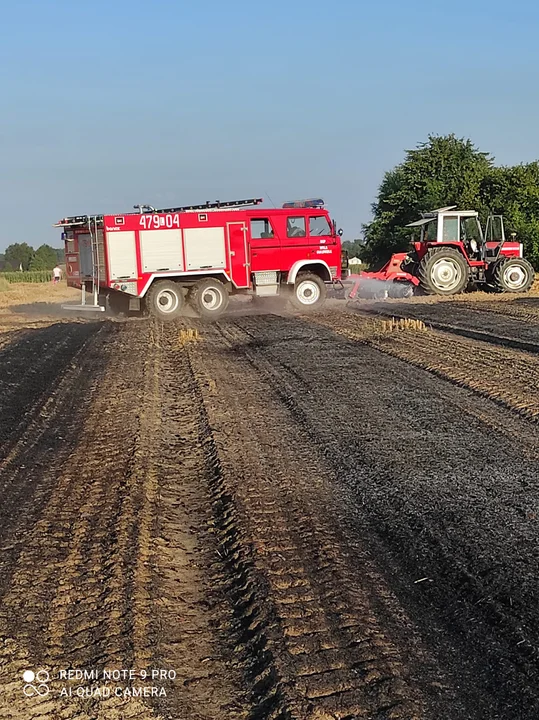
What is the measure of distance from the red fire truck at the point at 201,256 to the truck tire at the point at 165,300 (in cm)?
3

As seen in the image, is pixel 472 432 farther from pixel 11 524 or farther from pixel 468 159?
pixel 468 159

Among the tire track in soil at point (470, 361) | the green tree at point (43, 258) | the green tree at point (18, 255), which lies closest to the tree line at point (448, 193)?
the tire track in soil at point (470, 361)

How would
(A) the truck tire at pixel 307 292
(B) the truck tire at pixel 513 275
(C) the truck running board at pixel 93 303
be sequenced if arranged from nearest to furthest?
(C) the truck running board at pixel 93 303 → (A) the truck tire at pixel 307 292 → (B) the truck tire at pixel 513 275

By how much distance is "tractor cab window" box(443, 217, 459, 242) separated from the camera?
83.8 ft

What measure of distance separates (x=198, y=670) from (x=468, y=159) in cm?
4851

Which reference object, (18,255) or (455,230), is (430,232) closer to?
(455,230)

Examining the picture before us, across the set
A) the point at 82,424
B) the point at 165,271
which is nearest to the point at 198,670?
the point at 82,424

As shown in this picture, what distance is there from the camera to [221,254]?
71.8 feet

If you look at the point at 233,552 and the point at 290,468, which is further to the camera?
the point at 290,468

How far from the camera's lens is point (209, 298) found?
2223 cm

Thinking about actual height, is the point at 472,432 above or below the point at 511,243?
below

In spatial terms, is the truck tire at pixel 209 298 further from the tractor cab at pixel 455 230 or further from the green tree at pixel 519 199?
the green tree at pixel 519 199

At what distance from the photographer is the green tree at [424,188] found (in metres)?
→ 45.7

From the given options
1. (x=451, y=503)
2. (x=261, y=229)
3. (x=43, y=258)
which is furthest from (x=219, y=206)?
(x=43, y=258)
